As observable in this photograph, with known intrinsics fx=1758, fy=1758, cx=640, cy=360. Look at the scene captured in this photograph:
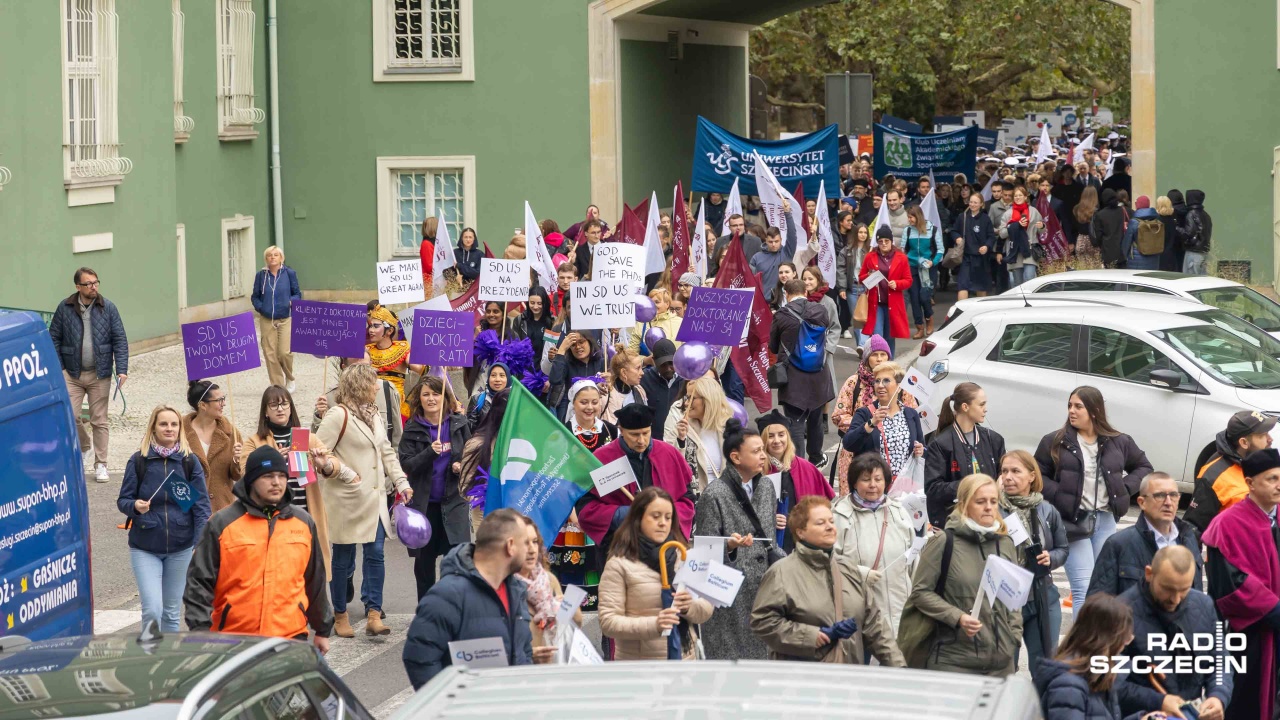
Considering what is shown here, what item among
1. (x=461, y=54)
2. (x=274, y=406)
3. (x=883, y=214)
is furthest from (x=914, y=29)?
(x=274, y=406)

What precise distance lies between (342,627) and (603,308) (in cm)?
387

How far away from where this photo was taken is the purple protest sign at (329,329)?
1283 cm

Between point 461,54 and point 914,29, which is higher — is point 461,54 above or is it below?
below

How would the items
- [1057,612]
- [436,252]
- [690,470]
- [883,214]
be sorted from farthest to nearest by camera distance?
1. [883,214]
2. [436,252]
3. [690,470]
4. [1057,612]

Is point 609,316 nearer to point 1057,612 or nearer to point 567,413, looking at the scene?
point 567,413

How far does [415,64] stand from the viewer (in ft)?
92.4

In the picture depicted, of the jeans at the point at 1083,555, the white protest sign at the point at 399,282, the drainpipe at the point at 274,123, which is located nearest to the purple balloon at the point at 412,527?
the jeans at the point at 1083,555

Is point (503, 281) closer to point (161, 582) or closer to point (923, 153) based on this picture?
point (161, 582)

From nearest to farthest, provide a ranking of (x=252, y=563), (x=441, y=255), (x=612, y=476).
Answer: (x=252, y=563), (x=612, y=476), (x=441, y=255)

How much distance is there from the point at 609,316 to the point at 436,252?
620 cm

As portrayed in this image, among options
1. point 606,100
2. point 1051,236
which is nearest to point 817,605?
point 1051,236

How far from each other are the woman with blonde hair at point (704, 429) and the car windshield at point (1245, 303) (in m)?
7.98

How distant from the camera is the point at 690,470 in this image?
9133mm

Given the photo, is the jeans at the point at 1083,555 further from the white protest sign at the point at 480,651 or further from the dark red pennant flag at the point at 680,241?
the dark red pennant flag at the point at 680,241
